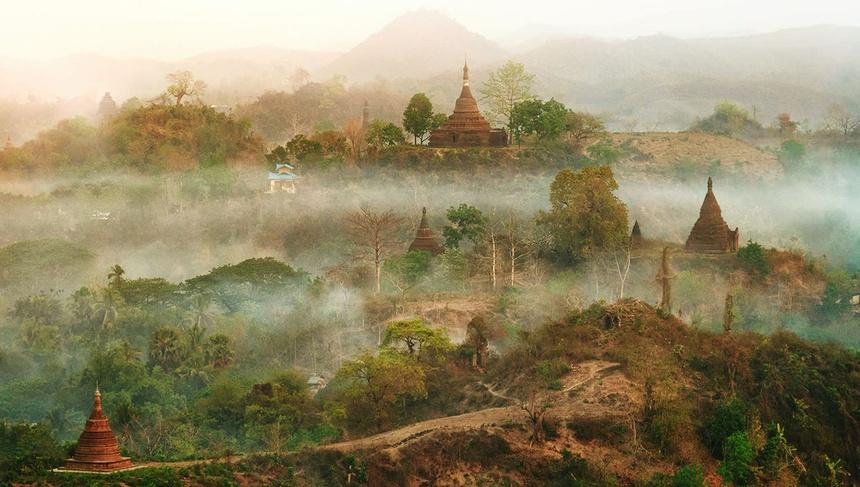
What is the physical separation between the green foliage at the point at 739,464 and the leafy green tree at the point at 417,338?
41.6 feet

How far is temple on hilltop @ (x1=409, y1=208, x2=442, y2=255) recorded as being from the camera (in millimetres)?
97625

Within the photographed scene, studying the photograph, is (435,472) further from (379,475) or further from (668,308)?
(668,308)

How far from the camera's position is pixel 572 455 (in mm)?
67062

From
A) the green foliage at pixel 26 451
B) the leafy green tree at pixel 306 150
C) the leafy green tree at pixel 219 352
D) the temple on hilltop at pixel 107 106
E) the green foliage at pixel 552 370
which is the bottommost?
the leafy green tree at pixel 219 352

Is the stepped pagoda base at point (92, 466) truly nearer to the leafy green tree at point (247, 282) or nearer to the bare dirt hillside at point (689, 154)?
the leafy green tree at point (247, 282)

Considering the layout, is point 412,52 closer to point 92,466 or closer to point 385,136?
point 385,136

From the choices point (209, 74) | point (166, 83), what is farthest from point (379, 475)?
point (209, 74)

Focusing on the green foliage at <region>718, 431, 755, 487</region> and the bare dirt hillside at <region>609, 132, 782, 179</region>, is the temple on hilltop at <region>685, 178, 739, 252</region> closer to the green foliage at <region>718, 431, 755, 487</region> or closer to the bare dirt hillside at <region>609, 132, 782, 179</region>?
the bare dirt hillside at <region>609, 132, 782, 179</region>

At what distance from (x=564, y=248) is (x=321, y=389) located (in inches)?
758

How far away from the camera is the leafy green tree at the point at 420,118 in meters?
111

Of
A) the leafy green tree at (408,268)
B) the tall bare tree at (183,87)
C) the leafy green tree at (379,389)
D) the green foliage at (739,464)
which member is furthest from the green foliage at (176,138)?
the green foliage at (739,464)

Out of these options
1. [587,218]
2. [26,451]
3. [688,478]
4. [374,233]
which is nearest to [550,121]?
[374,233]

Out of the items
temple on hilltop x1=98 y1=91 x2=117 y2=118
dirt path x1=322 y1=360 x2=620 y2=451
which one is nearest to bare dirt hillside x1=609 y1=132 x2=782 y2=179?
temple on hilltop x1=98 y1=91 x2=117 y2=118

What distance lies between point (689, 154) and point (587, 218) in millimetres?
22694
